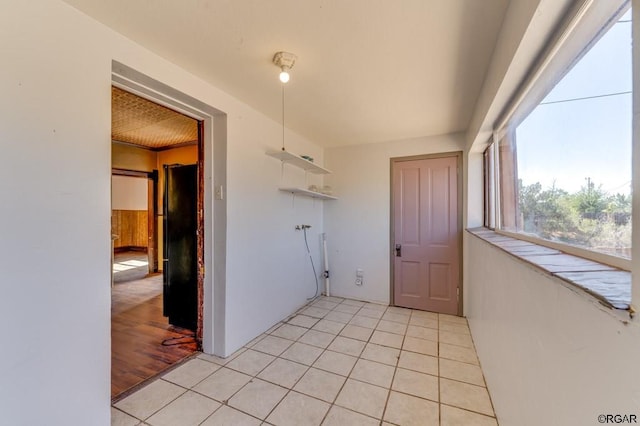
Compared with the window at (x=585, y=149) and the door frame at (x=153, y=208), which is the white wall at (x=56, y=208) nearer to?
the window at (x=585, y=149)

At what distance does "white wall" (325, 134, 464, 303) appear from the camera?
3.73 metres

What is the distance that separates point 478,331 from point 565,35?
231cm

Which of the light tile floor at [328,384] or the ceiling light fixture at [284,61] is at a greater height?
the ceiling light fixture at [284,61]

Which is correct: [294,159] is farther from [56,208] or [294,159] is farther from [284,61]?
[56,208]

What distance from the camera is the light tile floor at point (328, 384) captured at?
5.37ft

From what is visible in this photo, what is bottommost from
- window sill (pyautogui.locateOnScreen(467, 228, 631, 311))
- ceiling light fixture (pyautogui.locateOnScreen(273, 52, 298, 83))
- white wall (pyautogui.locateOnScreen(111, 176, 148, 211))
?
window sill (pyautogui.locateOnScreen(467, 228, 631, 311))

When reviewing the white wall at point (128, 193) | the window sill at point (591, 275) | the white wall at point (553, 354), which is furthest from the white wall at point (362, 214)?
the white wall at point (128, 193)

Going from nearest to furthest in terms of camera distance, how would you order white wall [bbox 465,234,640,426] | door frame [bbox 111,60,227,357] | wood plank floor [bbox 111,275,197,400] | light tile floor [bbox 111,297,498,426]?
white wall [bbox 465,234,640,426] → light tile floor [bbox 111,297,498,426] → wood plank floor [bbox 111,275,197,400] → door frame [bbox 111,60,227,357]

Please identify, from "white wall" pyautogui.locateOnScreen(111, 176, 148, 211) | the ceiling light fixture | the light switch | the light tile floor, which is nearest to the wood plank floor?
the light tile floor

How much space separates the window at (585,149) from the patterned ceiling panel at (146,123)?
2814 mm

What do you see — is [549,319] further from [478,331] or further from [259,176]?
[259,176]

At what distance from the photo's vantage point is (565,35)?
105 centimetres

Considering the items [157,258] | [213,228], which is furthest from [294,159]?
[157,258]

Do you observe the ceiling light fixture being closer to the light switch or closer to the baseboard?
the light switch
